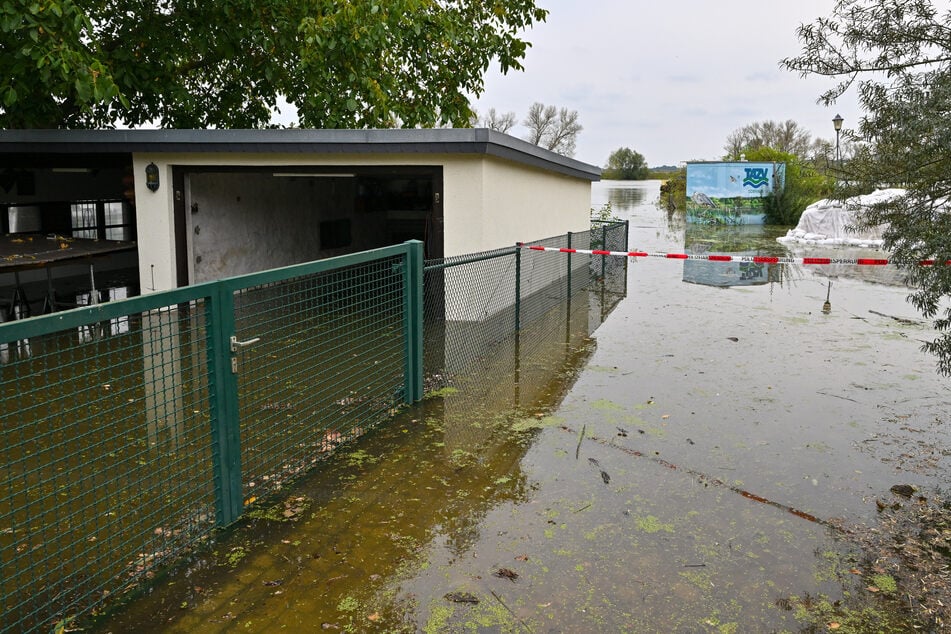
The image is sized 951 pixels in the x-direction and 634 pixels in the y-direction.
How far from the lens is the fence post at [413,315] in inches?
255

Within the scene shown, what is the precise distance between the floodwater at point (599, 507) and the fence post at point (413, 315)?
348 mm

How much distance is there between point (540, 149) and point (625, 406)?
7.35 m

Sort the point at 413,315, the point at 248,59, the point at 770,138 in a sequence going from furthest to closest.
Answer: the point at 770,138 → the point at 248,59 → the point at 413,315

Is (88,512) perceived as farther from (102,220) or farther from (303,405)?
(102,220)

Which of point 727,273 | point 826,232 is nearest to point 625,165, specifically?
point 826,232

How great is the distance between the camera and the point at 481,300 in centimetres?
1041

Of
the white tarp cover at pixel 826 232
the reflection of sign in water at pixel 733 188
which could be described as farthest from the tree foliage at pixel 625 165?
the white tarp cover at pixel 826 232

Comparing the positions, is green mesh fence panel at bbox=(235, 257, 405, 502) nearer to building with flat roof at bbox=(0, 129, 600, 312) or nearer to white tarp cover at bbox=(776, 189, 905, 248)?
building with flat roof at bbox=(0, 129, 600, 312)

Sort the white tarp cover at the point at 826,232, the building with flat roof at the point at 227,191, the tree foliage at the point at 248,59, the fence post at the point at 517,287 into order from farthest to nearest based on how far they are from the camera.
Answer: the white tarp cover at the point at 826,232 → the tree foliage at the point at 248,59 → the building with flat roof at the point at 227,191 → the fence post at the point at 517,287

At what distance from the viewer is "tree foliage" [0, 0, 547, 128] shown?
1138 centimetres

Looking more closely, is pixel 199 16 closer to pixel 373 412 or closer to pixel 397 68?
pixel 397 68

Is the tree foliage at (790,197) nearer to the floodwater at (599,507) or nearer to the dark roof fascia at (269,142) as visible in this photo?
the dark roof fascia at (269,142)

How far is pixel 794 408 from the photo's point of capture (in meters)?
6.76

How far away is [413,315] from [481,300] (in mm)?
3895
